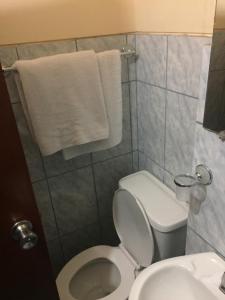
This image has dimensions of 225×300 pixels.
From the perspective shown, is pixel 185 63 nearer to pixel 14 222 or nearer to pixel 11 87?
pixel 11 87

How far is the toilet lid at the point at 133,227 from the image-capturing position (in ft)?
4.03

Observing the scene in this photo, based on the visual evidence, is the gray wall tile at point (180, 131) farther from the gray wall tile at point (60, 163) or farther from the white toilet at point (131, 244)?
the gray wall tile at point (60, 163)

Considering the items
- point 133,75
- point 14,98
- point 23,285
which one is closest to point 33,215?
point 23,285

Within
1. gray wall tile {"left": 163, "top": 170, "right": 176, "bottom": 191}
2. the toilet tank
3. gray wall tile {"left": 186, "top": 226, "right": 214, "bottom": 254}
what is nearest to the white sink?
gray wall tile {"left": 186, "top": 226, "right": 214, "bottom": 254}

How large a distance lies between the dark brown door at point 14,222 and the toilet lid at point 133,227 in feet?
1.53

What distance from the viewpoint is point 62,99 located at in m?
1.13

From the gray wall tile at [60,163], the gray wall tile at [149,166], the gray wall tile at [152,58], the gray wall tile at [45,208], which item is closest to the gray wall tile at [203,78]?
the gray wall tile at [152,58]

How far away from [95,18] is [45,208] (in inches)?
Answer: 37.9

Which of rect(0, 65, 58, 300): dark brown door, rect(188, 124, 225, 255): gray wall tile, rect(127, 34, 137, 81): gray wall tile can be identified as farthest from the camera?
rect(127, 34, 137, 81): gray wall tile

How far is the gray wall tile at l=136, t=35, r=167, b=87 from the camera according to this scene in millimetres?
1138

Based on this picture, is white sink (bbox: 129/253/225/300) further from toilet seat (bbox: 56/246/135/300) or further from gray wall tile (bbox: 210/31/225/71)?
gray wall tile (bbox: 210/31/225/71)

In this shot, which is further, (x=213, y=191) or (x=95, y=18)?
(x=95, y=18)

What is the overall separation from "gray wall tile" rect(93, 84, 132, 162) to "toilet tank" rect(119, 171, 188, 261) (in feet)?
0.76

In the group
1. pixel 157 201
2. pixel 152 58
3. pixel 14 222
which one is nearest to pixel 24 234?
pixel 14 222
